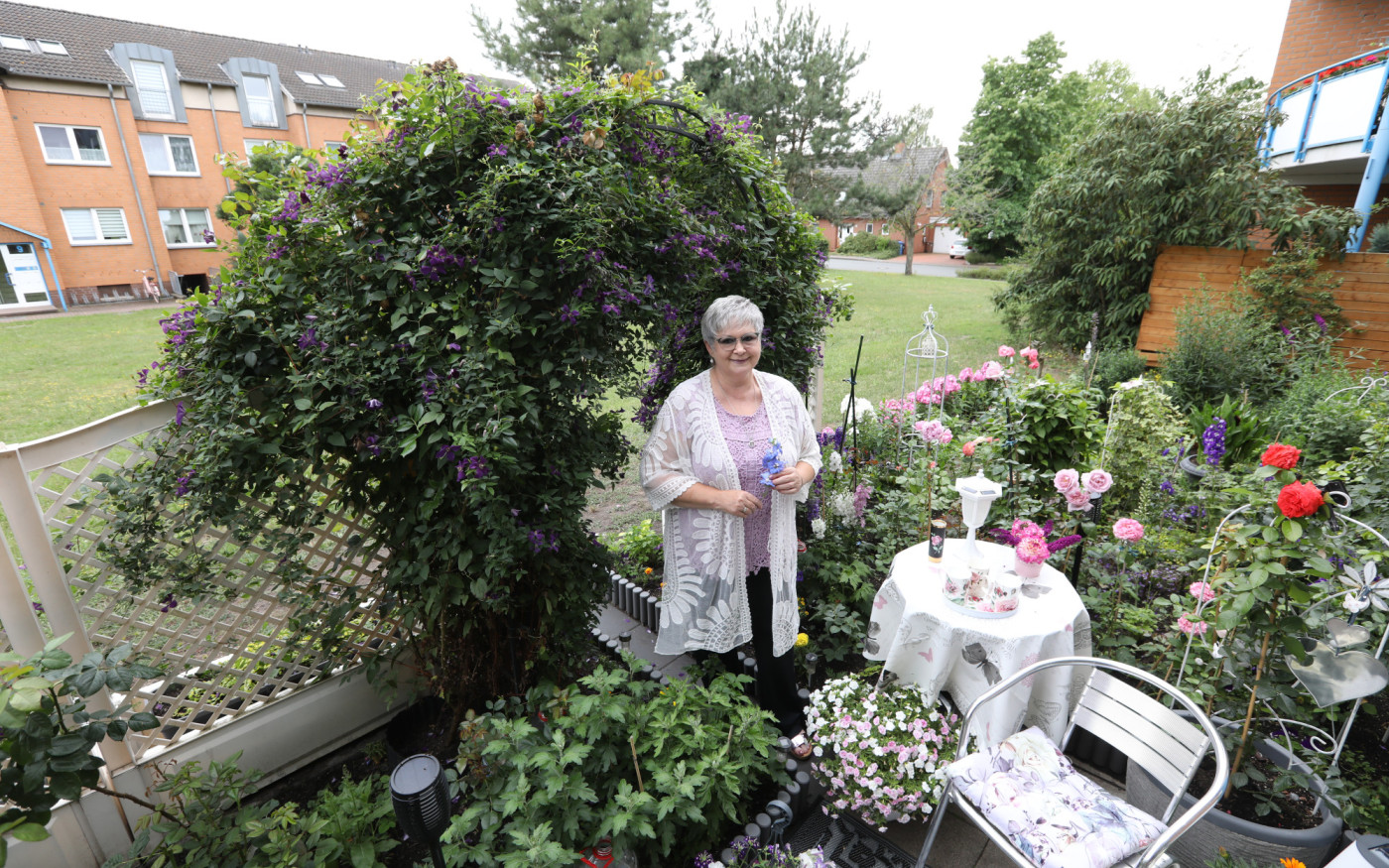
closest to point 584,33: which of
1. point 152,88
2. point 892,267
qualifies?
point 152,88

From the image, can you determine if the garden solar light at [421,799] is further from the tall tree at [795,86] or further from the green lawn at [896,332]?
the tall tree at [795,86]

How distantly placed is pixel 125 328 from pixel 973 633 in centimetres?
1752

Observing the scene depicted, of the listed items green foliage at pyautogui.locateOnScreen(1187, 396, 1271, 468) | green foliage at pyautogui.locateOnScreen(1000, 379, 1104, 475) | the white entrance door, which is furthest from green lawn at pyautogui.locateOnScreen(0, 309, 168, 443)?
green foliage at pyautogui.locateOnScreen(1187, 396, 1271, 468)

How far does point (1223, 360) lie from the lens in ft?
20.0

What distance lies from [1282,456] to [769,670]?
200 centimetres

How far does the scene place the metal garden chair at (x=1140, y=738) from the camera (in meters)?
1.70

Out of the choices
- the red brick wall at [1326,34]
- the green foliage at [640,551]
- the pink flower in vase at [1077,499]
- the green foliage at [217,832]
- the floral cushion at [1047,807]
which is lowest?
the green foliage at [640,551]

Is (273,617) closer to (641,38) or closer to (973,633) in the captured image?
(973,633)

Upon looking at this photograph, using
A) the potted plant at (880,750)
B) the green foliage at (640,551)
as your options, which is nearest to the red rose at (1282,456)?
the potted plant at (880,750)

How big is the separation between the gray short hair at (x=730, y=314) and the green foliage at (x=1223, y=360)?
5.85 metres

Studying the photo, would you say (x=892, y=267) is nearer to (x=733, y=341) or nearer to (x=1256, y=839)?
(x=733, y=341)

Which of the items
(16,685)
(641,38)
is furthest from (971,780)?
(641,38)

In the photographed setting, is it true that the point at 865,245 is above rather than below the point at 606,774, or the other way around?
above

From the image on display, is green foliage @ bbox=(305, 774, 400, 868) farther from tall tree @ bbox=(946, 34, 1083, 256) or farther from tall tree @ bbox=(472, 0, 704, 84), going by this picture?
tall tree @ bbox=(946, 34, 1083, 256)
